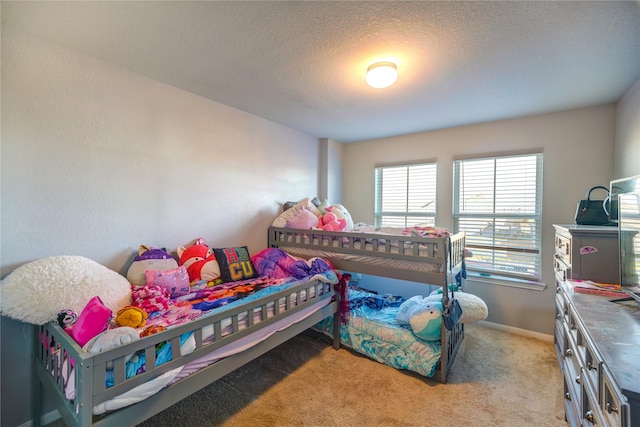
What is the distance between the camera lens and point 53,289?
1468 millimetres

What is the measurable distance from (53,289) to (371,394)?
213 centimetres

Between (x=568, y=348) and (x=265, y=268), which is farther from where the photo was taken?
(x=265, y=268)

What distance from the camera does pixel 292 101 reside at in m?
2.58

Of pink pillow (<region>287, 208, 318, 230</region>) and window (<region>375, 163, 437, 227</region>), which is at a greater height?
window (<region>375, 163, 437, 227</region>)

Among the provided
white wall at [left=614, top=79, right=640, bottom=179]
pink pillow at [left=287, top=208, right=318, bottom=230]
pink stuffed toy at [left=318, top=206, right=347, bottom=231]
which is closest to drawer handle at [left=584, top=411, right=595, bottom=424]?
white wall at [left=614, top=79, right=640, bottom=179]

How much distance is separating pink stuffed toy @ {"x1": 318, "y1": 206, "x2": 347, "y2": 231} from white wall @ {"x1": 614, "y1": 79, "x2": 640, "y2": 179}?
2446 millimetres

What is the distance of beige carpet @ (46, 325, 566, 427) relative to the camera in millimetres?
1703

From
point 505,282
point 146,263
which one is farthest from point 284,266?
point 505,282

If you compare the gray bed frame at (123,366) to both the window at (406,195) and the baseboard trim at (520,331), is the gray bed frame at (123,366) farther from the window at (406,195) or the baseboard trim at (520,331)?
the baseboard trim at (520,331)

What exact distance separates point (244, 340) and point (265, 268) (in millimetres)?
964

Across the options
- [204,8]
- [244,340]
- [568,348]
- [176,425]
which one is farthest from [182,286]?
[568,348]

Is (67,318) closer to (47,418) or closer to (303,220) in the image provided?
(47,418)

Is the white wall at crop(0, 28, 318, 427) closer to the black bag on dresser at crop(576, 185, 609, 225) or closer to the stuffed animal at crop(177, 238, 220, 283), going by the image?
the stuffed animal at crop(177, 238, 220, 283)

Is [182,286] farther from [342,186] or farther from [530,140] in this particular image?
[530,140]
